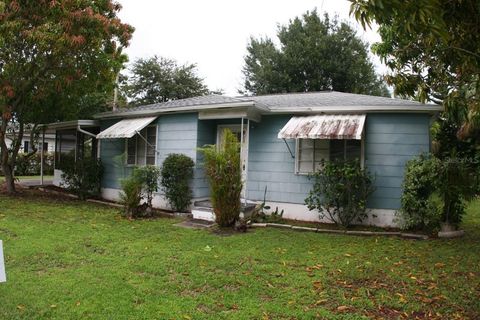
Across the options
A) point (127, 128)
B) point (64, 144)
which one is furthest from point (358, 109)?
point (64, 144)

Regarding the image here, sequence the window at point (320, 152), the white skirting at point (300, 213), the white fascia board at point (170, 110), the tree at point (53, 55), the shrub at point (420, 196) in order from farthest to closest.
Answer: the tree at point (53, 55), the white fascia board at point (170, 110), the window at point (320, 152), the white skirting at point (300, 213), the shrub at point (420, 196)

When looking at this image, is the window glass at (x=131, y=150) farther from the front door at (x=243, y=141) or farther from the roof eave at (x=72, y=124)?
the front door at (x=243, y=141)

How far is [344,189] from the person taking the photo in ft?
28.7

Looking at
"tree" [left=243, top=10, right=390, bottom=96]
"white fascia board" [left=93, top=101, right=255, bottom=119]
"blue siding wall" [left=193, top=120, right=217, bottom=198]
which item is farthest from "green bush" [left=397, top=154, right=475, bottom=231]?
"tree" [left=243, top=10, right=390, bottom=96]

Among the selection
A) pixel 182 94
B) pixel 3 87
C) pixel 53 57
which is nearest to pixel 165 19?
pixel 53 57

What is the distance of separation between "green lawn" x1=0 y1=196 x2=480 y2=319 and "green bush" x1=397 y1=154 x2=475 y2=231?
670mm

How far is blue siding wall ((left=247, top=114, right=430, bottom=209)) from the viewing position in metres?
9.05

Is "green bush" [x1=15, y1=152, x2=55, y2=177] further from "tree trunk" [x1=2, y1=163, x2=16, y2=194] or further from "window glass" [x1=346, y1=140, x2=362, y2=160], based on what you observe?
"window glass" [x1=346, y1=140, x2=362, y2=160]

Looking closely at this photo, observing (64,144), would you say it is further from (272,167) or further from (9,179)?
(272,167)

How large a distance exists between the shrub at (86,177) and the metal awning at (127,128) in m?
1.89

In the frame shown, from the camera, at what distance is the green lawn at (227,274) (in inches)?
166

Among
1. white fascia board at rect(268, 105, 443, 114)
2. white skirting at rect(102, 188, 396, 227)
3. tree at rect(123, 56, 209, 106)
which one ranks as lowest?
white skirting at rect(102, 188, 396, 227)

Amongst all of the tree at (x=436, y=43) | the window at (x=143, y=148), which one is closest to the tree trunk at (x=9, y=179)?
the window at (x=143, y=148)

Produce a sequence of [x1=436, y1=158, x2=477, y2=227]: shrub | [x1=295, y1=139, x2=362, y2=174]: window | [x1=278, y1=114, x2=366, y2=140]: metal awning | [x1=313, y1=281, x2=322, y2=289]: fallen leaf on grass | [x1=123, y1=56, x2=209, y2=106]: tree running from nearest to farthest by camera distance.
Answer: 1. [x1=313, y1=281, x2=322, y2=289]: fallen leaf on grass
2. [x1=436, y1=158, x2=477, y2=227]: shrub
3. [x1=278, y1=114, x2=366, y2=140]: metal awning
4. [x1=295, y1=139, x2=362, y2=174]: window
5. [x1=123, y1=56, x2=209, y2=106]: tree
